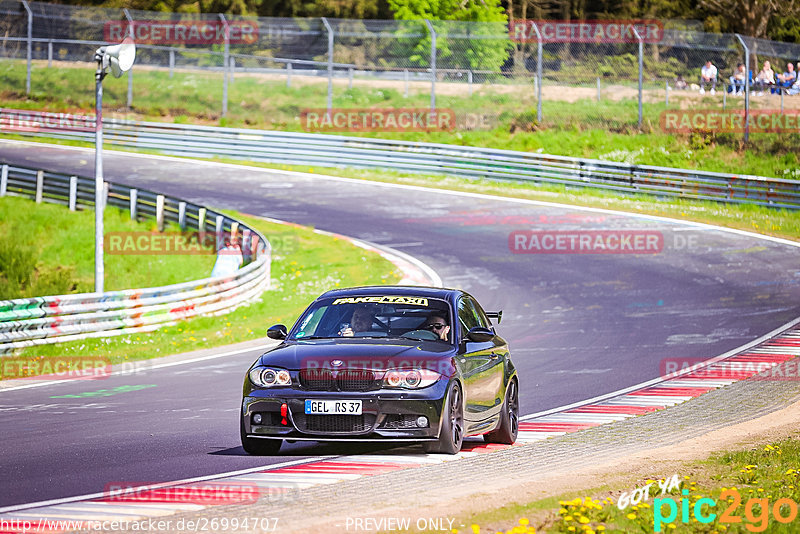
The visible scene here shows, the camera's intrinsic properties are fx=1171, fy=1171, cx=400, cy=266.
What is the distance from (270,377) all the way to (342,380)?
1.93 ft

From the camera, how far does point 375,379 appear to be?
916 cm

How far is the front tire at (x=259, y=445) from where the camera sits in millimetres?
9414

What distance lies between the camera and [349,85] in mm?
42562

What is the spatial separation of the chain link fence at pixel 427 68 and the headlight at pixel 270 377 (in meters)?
26.3

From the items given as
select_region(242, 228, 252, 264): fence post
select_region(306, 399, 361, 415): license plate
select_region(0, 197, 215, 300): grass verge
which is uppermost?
select_region(306, 399, 361, 415): license plate

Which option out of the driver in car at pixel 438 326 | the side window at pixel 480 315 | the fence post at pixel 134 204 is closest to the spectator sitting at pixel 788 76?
the fence post at pixel 134 204

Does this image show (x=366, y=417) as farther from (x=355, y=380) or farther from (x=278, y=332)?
(x=278, y=332)

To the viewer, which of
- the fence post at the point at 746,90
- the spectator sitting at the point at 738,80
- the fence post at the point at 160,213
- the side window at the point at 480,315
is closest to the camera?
the side window at the point at 480,315

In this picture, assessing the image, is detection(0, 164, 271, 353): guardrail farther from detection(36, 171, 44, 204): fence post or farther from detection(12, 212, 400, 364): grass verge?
detection(36, 171, 44, 204): fence post

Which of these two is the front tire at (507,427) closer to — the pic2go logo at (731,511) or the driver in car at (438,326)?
the driver in car at (438,326)

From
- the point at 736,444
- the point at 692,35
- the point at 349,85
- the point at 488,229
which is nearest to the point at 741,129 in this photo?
the point at 692,35

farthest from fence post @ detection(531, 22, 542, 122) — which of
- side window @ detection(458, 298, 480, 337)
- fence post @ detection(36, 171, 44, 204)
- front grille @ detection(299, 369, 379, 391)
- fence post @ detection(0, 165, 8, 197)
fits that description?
front grille @ detection(299, 369, 379, 391)

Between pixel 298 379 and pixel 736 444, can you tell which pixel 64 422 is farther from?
pixel 736 444

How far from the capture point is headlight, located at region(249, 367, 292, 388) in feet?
30.2
